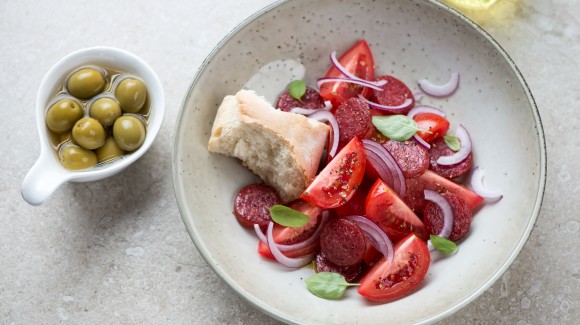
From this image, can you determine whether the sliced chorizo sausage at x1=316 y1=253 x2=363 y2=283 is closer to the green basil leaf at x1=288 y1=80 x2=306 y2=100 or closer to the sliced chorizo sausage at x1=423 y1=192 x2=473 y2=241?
the sliced chorizo sausage at x1=423 y1=192 x2=473 y2=241

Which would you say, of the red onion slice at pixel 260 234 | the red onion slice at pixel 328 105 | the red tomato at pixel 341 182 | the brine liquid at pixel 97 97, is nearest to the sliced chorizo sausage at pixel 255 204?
the red onion slice at pixel 260 234

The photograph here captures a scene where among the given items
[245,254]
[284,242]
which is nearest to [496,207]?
[284,242]

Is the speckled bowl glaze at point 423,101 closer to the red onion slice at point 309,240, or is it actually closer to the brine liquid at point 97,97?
the red onion slice at point 309,240

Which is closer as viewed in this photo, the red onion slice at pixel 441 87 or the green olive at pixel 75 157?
the green olive at pixel 75 157

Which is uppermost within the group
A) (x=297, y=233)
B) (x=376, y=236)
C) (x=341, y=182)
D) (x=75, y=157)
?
(x=341, y=182)

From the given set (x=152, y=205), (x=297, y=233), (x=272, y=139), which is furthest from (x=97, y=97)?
(x=297, y=233)

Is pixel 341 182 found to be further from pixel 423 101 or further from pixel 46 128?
pixel 46 128
